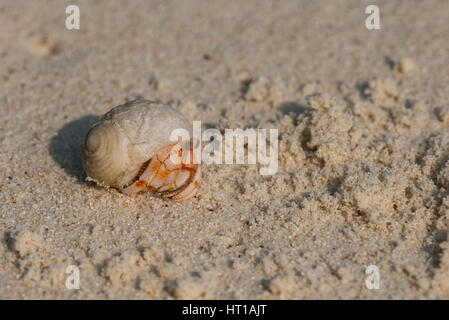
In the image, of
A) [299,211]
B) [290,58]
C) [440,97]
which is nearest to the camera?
[299,211]

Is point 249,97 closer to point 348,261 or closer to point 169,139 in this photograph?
point 169,139

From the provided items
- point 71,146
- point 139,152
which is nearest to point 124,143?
point 139,152

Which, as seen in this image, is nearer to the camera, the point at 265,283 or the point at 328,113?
the point at 265,283

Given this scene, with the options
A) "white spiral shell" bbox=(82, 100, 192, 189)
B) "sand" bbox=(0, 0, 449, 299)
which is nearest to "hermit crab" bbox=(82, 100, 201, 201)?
"white spiral shell" bbox=(82, 100, 192, 189)

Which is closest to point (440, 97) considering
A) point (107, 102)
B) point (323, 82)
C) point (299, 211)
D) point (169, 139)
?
point (323, 82)

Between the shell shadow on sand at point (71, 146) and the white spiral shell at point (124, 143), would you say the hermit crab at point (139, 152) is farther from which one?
the shell shadow on sand at point (71, 146)

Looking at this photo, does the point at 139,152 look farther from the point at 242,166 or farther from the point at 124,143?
the point at 242,166

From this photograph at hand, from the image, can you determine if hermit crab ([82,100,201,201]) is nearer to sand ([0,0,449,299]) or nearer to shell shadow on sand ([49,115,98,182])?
sand ([0,0,449,299])
